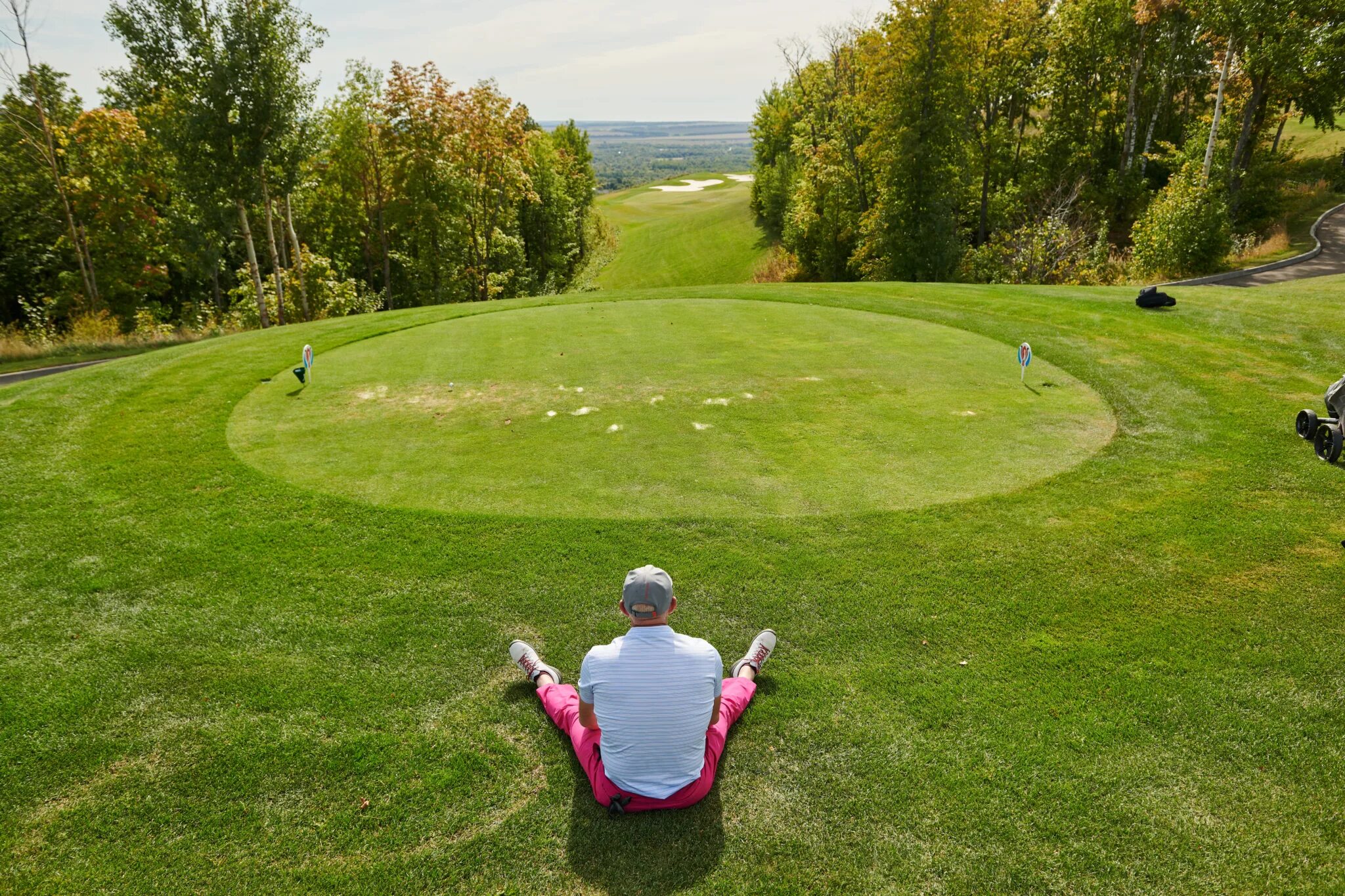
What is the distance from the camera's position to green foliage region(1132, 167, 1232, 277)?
65.6 feet

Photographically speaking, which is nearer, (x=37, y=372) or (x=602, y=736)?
(x=602, y=736)

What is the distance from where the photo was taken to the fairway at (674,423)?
7.06 metres

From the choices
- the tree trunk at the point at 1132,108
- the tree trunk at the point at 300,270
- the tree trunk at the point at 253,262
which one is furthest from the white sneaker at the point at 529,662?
the tree trunk at the point at 1132,108

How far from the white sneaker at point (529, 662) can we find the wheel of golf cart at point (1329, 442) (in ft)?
27.6

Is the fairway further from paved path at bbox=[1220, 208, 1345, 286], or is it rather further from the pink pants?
paved path at bbox=[1220, 208, 1345, 286]

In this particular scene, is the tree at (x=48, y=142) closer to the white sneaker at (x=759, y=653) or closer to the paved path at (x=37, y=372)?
the paved path at (x=37, y=372)

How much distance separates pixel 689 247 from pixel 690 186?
204 ft

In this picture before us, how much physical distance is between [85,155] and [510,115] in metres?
18.6

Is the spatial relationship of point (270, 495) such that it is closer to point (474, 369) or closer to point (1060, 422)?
point (474, 369)

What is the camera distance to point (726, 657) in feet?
16.4

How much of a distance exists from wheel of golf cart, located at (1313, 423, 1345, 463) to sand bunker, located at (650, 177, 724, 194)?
109 m

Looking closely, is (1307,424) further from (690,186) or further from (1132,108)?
(690,186)

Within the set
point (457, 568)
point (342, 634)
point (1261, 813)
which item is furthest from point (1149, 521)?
point (342, 634)

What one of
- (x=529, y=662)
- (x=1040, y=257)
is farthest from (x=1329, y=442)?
(x=1040, y=257)
